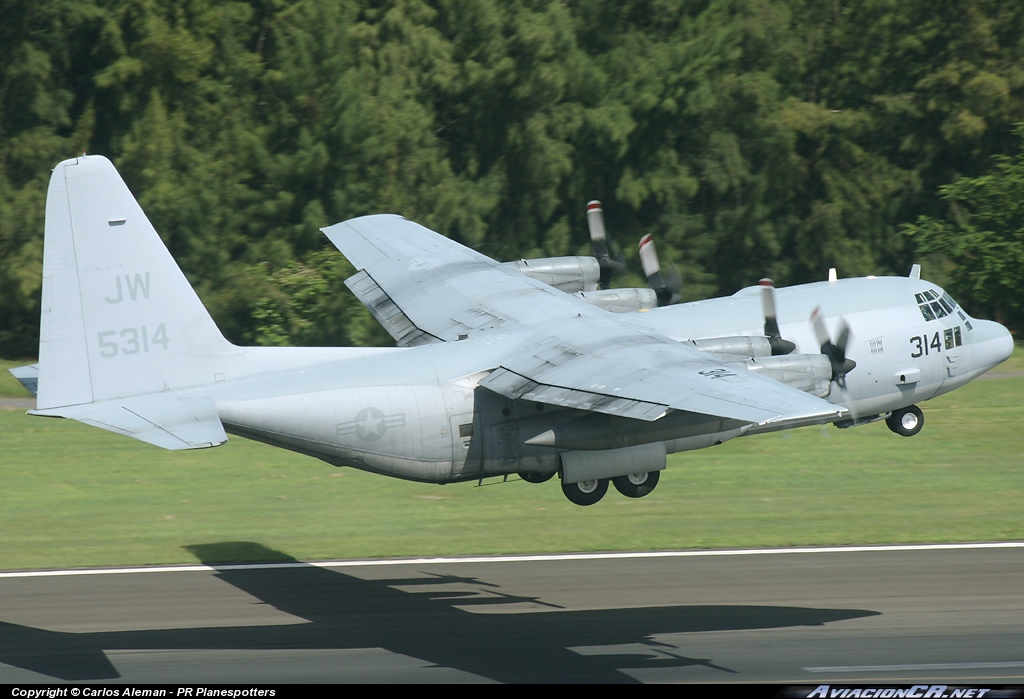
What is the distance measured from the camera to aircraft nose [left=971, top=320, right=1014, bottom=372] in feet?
102

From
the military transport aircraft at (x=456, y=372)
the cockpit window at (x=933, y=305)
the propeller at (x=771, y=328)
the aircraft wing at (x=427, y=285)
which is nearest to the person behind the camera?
the military transport aircraft at (x=456, y=372)

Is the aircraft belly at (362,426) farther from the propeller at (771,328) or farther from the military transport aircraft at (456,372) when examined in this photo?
the propeller at (771,328)

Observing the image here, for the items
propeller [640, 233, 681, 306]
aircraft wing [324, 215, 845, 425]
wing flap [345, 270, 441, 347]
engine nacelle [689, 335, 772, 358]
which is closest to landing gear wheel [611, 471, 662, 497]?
aircraft wing [324, 215, 845, 425]

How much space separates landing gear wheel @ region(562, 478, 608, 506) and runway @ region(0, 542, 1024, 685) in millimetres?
1749

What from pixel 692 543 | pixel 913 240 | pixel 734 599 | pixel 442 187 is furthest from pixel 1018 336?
pixel 734 599

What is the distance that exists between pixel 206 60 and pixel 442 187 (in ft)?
36.2

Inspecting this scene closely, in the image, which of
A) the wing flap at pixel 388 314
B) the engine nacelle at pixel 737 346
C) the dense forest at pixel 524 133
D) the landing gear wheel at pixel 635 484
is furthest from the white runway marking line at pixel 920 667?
the dense forest at pixel 524 133

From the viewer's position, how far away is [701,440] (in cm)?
2564

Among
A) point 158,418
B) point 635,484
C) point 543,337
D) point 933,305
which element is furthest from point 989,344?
point 158,418

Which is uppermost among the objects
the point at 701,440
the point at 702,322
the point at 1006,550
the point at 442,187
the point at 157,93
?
the point at 157,93

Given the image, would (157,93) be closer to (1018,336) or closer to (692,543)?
(692,543)

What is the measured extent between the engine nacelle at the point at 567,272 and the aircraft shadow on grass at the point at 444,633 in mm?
8052

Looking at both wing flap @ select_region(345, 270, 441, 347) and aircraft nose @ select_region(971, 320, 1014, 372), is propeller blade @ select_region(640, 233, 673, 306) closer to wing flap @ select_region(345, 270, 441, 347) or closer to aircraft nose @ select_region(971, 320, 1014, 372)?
wing flap @ select_region(345, 270, 441, 347)

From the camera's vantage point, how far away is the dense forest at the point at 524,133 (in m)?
50.6
